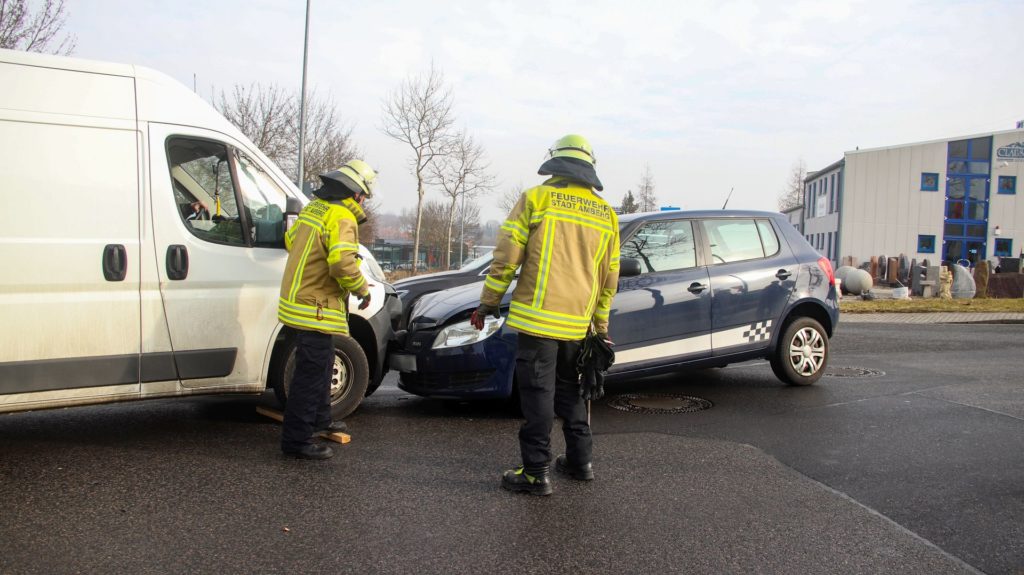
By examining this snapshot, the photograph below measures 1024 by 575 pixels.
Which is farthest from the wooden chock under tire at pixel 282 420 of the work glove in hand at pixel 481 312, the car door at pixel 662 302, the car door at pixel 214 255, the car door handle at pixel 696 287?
the car door handle at pixel 696 287

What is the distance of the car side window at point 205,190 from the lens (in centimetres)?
495

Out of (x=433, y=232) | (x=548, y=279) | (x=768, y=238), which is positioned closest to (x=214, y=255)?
(x=548, y=279)

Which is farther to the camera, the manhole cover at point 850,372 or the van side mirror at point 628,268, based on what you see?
the manhole cover at point 850,372

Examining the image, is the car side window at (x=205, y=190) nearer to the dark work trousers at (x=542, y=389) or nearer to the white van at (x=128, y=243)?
the white van at (x=128, y=243)

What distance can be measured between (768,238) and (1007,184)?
42.1 m

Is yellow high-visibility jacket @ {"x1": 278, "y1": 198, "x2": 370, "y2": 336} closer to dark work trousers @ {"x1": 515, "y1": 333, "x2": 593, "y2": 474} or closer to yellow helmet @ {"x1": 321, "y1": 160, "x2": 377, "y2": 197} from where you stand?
yellow helmet @ {"x1": 321, "y1": 160, "x2": 377, "y2": 197}

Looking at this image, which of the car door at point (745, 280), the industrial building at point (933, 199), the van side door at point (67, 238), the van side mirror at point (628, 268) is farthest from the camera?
the industrial building at point (933, 199)

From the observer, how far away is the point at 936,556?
131 inches

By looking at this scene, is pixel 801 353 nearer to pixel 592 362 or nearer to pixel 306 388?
pixel 592 362

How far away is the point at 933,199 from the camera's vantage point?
41125mm

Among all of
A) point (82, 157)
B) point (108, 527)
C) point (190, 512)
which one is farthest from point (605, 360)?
point (82, 157)

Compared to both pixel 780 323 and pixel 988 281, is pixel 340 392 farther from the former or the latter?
pixel 988 281

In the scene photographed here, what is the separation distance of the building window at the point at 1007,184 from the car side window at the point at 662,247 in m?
42.6

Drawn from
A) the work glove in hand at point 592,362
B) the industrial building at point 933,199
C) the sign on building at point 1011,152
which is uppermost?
the sign on building at point 1011,152
